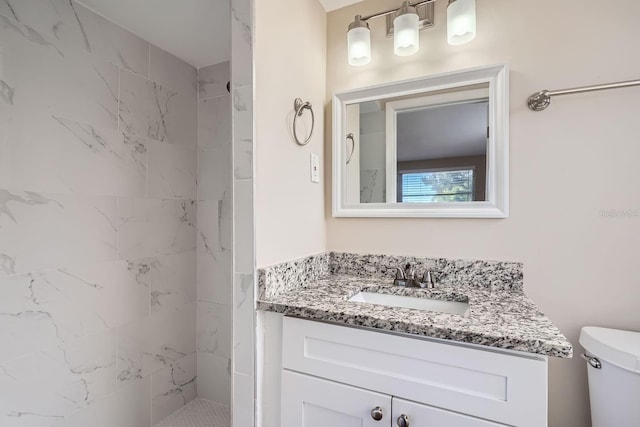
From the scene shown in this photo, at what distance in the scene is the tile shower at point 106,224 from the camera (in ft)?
3.77

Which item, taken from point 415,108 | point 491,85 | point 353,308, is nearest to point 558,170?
point 491,85

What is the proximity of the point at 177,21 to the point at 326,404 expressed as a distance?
178cm

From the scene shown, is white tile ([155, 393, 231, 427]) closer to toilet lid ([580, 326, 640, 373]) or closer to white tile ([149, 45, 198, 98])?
toilet lid ([580, 326, 640, 373])

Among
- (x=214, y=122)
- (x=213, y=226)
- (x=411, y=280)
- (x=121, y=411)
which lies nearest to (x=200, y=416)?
(x=121, y=411)

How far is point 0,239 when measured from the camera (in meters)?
1.10

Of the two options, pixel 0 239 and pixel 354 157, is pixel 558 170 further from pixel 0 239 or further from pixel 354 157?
pixel 0 239

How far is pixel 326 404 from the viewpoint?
3.06 ft

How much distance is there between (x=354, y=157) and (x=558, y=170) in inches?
32.5

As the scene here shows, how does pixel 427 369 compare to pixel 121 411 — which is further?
pixel 121 411

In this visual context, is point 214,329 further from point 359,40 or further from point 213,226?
point 359,40

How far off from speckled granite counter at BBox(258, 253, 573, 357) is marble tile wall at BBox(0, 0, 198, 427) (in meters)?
0.84

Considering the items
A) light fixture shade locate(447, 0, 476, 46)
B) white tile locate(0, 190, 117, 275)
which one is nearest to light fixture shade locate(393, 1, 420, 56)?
light fixture shade locate(447, 0, 476, 46)

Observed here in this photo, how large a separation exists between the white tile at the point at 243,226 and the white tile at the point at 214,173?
0.84 meters

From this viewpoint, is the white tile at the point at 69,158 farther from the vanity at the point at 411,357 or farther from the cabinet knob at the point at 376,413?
the cabinet knob at the point at 376,413
